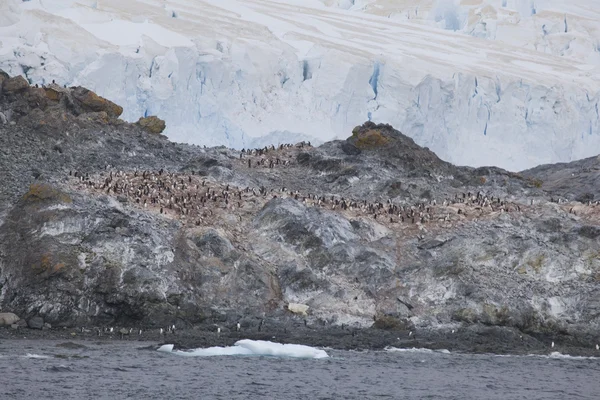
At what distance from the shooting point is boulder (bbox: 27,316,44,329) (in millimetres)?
34438

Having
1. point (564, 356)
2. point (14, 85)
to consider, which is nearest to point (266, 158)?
Answer: point (14, 85)

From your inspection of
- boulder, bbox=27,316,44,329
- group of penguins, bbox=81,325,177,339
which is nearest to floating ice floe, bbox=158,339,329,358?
group of penguins, bbox=81,325,177,339

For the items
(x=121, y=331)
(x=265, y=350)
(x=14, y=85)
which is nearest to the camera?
(x=265, y=350)

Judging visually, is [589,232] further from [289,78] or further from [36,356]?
[289,78]

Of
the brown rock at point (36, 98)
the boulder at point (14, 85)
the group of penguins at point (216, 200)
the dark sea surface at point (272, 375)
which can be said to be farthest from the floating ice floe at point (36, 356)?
the boulder at point (14, 85)

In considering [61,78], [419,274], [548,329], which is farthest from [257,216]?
[61,78]

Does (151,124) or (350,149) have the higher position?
(151,124)

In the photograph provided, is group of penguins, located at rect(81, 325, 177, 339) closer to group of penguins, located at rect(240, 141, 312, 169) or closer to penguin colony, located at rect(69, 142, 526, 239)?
penguin colony, located at rect(69, 142, 526, 239)

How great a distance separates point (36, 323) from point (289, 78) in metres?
35.7

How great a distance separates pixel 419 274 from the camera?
1604 inches

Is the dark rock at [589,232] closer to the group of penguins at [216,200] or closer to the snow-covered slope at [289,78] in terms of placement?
the group of penguins at [216,200]

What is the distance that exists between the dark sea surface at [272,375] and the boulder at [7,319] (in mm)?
2415

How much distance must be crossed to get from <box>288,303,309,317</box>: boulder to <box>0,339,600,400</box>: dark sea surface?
13.9 ft

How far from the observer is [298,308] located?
3794cm
